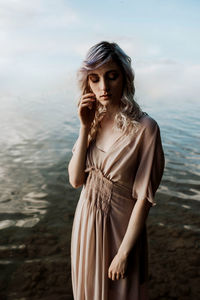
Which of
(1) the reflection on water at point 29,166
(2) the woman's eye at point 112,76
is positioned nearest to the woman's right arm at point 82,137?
(2) the woman's eye at point 112,76

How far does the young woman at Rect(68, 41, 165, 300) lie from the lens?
4.19ft

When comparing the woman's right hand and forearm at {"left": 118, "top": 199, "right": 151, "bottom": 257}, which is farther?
the woman's right hand

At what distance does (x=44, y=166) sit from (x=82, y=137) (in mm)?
4595

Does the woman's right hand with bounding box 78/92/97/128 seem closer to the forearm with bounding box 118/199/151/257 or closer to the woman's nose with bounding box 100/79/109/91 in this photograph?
the woman's nose with bounding box 100/79/109/91

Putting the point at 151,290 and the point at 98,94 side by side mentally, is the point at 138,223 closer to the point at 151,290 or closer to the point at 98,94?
the point at 98,94

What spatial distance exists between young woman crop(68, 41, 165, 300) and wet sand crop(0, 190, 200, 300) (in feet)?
4.81

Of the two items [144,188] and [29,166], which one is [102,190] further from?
[29,166]

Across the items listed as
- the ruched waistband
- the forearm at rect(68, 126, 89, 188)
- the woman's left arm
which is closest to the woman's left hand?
the woman's left arm

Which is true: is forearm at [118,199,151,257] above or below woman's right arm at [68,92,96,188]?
below

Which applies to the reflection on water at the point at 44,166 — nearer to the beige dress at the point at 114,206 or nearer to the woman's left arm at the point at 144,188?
the beige dress at the point at 114,206

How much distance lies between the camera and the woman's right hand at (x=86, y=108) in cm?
137

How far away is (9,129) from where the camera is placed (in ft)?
30.7

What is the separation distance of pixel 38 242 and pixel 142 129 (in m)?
2.61

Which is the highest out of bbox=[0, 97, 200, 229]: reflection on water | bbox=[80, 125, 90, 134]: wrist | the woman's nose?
the woman's nose
